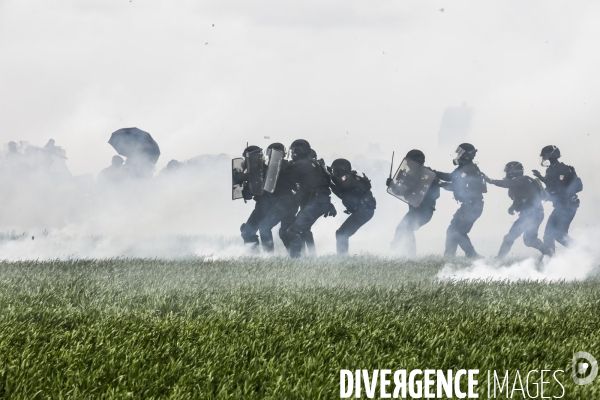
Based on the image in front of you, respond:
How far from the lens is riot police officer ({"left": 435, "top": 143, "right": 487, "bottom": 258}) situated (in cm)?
1628

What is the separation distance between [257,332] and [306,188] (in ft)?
31.1

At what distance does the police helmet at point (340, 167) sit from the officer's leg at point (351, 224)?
35.3 inches

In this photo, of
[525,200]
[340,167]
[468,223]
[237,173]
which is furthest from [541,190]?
[237,173]

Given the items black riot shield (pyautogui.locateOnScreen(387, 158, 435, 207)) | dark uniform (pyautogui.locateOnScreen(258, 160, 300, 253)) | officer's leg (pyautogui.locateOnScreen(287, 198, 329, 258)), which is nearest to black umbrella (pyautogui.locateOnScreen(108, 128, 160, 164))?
dark uniform (pyautogui.locateOnScreen(258, 160, 300, 253))

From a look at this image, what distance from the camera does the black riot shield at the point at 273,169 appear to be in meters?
14.7

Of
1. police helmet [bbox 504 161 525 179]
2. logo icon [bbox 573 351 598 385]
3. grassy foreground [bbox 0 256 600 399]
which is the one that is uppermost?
police helmet [bbox 504 161 525 179]

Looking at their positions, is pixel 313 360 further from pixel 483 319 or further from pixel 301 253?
pixel 301 253

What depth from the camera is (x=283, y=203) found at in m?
15.1

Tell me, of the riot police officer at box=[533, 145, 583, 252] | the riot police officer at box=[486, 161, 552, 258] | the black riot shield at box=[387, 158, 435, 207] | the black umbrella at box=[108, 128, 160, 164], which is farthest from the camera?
the black umbrella at box=[108, 128, 160, 164]

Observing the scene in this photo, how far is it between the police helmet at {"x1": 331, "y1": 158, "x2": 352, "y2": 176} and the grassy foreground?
20.0ft

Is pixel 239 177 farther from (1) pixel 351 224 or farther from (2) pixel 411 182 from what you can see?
(2) pixel 411 182

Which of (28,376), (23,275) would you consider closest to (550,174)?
(23,275)

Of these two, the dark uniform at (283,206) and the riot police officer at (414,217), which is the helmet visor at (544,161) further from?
the dark uniform at (283,206)

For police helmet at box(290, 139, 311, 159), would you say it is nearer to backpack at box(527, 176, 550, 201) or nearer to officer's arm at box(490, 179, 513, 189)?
officer's arm at box(490, 179, 513, 189)
